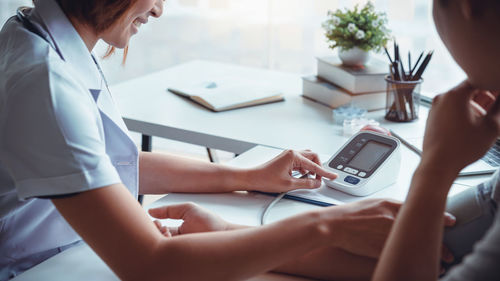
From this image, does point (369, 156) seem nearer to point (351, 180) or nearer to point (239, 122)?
point (351, 180)

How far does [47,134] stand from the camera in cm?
85

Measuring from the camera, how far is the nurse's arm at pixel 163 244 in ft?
2.77

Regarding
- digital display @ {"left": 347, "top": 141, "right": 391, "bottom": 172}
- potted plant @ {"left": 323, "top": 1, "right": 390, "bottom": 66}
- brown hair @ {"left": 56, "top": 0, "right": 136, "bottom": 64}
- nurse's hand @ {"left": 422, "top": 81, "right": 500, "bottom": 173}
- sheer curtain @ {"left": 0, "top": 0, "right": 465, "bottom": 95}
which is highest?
brown hair @ {"left": 56, "top": 0, "right": 136, "bottom": 64}

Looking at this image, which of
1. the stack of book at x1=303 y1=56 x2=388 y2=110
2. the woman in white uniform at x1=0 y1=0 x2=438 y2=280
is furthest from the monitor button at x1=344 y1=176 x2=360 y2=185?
the stack of book at x1=303 y1=56 x2=388 y2=110

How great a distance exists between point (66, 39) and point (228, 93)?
36.4 inches

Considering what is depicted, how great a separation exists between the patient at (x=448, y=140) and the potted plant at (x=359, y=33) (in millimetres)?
1113

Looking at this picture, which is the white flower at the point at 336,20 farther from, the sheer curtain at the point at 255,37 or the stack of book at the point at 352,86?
the sheer curtain at the point at 255,37

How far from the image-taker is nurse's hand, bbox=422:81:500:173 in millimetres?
751

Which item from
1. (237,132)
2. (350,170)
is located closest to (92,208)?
(350,170)

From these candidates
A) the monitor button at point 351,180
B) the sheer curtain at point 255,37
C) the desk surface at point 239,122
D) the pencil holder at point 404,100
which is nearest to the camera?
the monitor button at point 351,180

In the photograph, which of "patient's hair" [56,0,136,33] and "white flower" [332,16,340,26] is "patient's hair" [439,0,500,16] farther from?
"white flower" [332,16,340,26]

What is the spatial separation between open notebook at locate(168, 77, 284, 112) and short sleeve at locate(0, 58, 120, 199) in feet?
3.15

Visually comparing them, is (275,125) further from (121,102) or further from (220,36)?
(220,36)

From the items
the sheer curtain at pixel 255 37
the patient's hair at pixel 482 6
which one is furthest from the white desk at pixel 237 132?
the sheer curtain at pixel 255 37
